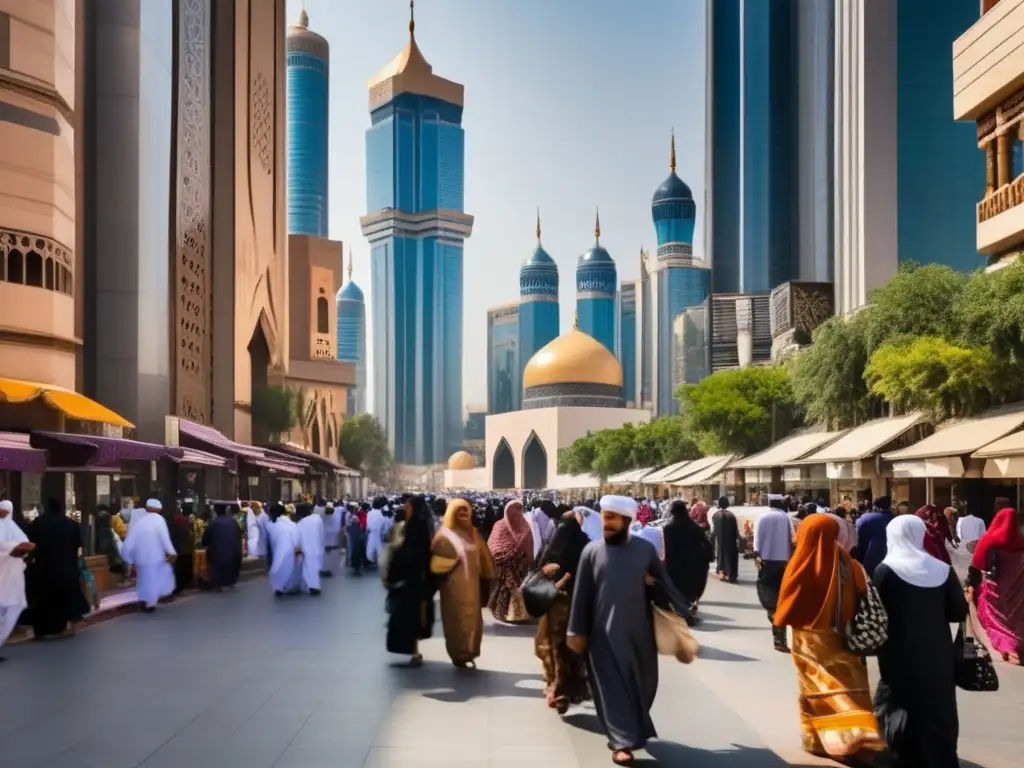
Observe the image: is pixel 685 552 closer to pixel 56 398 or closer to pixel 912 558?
pixel 912 558

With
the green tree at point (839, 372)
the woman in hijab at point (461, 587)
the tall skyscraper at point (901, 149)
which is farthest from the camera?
the tall skyscraper at point (901, 149)

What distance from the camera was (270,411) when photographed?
3516 cm

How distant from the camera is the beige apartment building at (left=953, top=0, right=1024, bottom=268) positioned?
22.5 metres

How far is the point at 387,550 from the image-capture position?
8398 mm

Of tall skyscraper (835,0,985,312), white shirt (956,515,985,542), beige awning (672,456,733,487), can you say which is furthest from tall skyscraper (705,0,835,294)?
white shirt (956,515,985,542)

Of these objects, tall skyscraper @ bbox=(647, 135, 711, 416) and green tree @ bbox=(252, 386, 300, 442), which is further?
tall skyscraper @ bbox=(647, 135, 711, 416)

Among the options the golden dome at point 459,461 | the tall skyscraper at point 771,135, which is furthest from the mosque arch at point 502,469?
the tall skyscraper at point 771,135

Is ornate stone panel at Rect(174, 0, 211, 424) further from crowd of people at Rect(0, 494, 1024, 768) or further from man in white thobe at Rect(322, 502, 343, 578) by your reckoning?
crowd of people at Rect(0, 494, 1024, 768)

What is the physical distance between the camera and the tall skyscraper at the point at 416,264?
125438mm

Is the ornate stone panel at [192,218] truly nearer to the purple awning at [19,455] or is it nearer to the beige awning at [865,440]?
the purple awning at [19,455]

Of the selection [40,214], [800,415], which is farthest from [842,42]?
[40,214]

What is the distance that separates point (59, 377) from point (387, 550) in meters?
9.88

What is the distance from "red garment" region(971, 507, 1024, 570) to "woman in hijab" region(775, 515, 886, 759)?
3.39 metres

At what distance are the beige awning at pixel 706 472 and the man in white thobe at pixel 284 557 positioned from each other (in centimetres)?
2393
